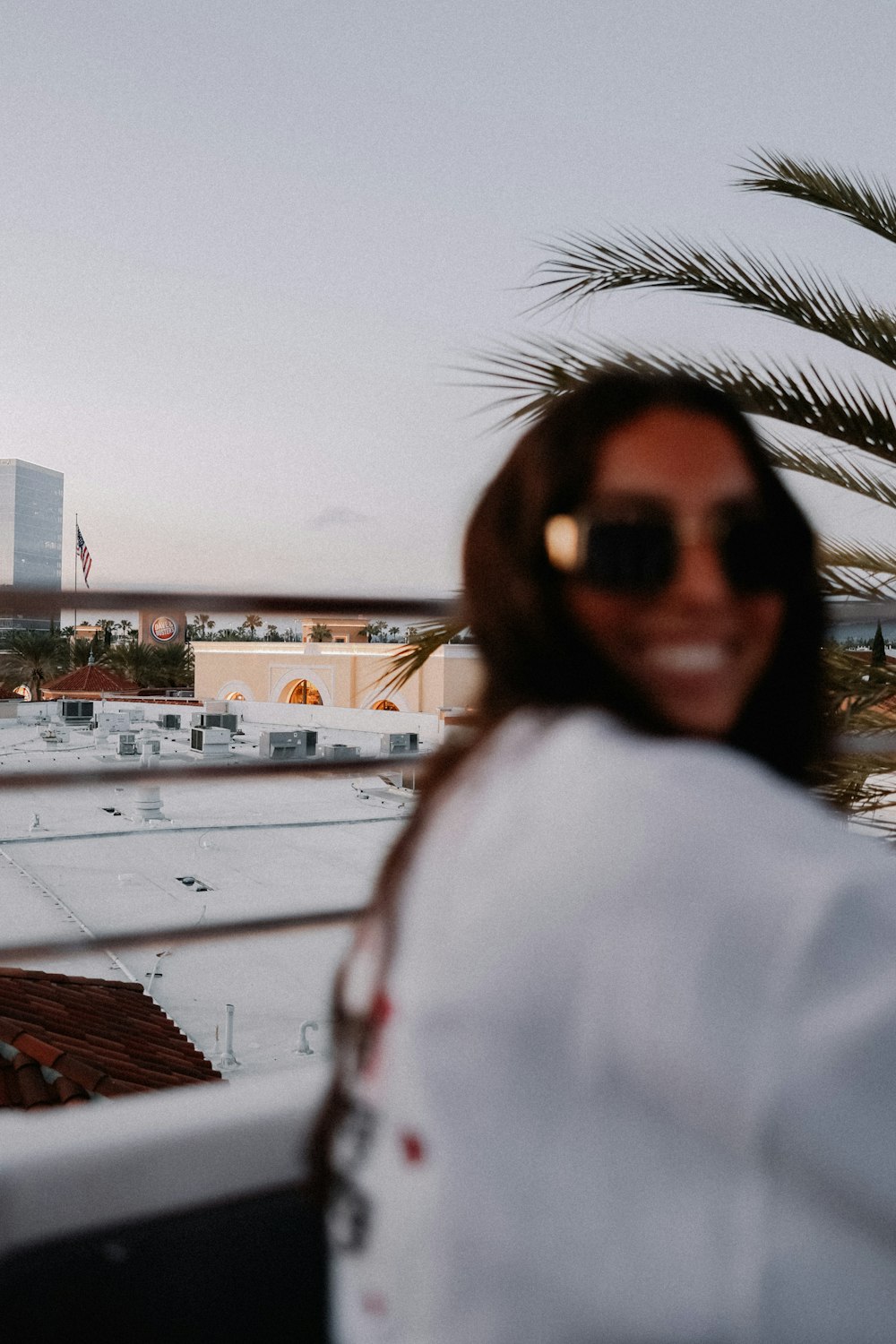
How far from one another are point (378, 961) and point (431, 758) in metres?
0.16

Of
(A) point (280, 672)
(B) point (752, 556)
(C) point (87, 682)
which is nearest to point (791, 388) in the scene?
(B) point (752, 556)

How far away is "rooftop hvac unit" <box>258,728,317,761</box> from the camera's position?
214 cm

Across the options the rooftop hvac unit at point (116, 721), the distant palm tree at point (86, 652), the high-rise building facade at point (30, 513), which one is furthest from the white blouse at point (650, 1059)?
the high-rise building facade at point (30, 513)

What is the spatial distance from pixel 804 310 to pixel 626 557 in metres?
3.19

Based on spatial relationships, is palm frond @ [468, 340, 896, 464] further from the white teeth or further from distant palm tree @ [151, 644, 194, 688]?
distant palm tree @ [151, 644, 194, 688]

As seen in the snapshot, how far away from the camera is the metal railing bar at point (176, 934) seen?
1.68 m

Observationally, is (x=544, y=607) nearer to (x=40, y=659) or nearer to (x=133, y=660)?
(x=40, y=659)

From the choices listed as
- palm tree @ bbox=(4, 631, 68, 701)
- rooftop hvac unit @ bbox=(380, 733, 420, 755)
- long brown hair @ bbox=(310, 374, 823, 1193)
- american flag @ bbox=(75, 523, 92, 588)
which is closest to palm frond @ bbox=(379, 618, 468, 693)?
rooftop hvac unit @ bbox=(380, 733, 420, 755)

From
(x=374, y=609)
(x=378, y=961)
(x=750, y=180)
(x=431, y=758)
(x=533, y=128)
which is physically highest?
(x=533, y=128)

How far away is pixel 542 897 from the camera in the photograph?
1.85ft

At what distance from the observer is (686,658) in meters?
0.70

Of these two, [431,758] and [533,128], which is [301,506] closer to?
[533,128]

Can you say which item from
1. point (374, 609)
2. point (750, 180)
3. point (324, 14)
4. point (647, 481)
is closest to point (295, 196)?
point (324, 14)

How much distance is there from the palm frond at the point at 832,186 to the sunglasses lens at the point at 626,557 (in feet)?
11.4
